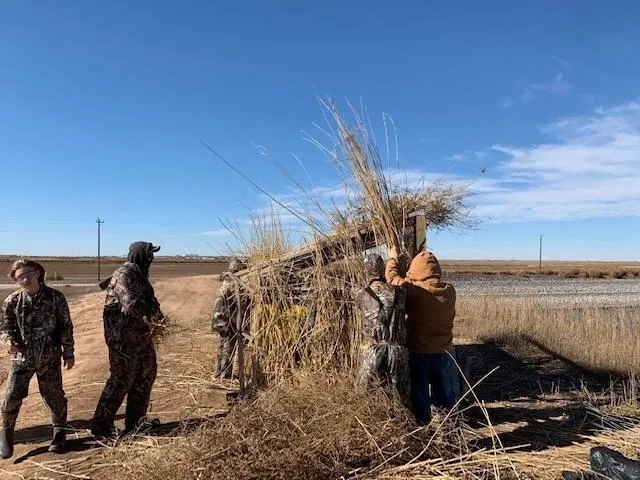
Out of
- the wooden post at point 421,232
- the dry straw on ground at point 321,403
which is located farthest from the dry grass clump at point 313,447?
the wooden post at point 421,232

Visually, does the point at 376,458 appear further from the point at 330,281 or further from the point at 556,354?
the point at 556,354

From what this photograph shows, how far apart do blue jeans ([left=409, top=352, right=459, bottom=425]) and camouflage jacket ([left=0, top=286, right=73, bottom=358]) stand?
316cm

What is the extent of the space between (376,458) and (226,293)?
11.0 ft

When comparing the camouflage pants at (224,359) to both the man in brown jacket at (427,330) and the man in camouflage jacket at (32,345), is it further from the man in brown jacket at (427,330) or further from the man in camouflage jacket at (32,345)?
the man in brown jacket at (427,330)

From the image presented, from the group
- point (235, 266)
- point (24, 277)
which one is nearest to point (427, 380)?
point (235, 266)

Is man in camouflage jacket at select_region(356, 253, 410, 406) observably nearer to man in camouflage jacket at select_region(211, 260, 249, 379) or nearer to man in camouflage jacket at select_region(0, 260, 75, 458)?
man in camouflage jacket at select_region(211, 260, 249, 379)

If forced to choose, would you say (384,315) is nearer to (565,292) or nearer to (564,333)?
(564,333)

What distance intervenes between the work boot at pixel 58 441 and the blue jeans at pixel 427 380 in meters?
3.18

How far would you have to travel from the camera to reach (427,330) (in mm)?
5176

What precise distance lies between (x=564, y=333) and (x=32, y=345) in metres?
9.67

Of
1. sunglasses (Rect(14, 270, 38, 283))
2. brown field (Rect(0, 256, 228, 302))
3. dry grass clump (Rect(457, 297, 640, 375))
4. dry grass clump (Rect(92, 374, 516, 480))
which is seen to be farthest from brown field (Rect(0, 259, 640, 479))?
brown field (Rect(0, 256, 228, 302))

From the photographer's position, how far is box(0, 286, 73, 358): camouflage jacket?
5281mm

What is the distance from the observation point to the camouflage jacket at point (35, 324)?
17.3ft

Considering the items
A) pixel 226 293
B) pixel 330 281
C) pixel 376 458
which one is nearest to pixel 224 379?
pixel 226 293
